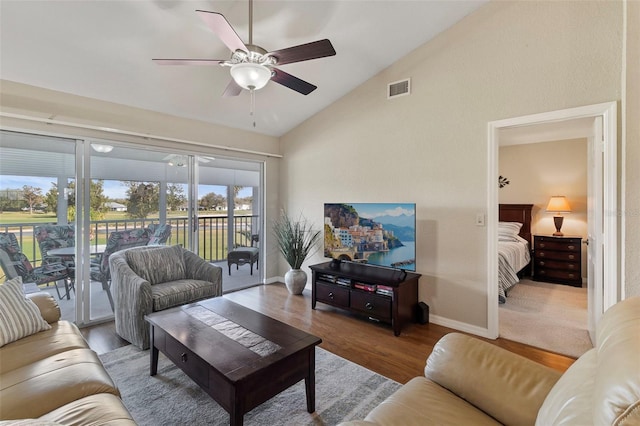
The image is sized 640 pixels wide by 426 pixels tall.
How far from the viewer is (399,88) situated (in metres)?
3.54

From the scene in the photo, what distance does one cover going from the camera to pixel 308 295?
436cm

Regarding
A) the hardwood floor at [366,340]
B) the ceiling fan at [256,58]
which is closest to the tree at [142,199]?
the hardwood floor at [366,340]

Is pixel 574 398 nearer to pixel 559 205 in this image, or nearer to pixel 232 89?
pixel 232 89

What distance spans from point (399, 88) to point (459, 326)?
9.04ft

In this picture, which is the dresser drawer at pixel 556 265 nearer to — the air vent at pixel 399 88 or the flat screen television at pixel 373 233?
the flat screen television at pixel 373 233

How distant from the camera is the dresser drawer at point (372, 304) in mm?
3125

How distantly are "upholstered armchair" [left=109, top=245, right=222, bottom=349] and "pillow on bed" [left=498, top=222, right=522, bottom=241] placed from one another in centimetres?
457

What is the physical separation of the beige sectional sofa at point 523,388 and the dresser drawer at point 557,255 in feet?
15.2

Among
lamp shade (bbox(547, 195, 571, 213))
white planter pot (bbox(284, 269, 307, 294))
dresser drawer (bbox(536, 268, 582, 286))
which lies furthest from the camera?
lamp shade (bbox(547, 195, 571, 213))

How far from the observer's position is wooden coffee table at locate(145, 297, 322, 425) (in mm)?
1569

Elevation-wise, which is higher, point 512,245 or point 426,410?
point 512,245

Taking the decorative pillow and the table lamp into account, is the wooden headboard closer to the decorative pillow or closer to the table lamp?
the table lamp

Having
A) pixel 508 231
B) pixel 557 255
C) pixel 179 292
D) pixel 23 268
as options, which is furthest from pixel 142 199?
pixel 557 255

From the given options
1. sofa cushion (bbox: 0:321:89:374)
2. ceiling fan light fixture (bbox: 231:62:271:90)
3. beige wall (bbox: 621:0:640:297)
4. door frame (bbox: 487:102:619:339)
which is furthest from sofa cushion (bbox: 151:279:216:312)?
beige wall (bbox: 621:0:640:297)
